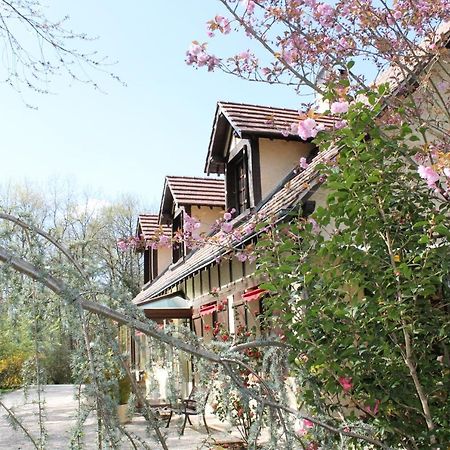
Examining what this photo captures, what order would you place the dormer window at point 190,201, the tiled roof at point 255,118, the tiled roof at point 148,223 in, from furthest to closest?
the tiled roof at point 148,223 < the dormer window at point 190,201 < the tiled roof at point 255,118

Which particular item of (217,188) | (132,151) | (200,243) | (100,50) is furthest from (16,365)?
(100,50)

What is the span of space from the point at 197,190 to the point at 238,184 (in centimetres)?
397

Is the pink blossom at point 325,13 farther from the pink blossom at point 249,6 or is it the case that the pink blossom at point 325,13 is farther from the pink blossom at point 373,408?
the pink blossom at point 373,408

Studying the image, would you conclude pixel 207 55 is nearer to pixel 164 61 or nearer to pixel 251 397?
pixel 164 61

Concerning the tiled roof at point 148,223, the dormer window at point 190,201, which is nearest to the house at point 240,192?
the dormer window at point 190,201

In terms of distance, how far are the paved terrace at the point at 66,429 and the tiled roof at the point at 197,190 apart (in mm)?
5432

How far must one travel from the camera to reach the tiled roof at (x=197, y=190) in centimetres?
1431

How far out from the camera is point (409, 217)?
3.68 metres

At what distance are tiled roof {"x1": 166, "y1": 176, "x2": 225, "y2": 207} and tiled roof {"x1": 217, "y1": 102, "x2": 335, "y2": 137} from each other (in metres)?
3.69

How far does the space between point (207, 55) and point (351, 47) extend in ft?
4.85

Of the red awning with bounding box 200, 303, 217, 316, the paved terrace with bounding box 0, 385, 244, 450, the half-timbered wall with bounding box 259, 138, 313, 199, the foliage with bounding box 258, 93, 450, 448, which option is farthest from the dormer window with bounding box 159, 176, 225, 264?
the foliage with bounding box 258, 93, 450, 448

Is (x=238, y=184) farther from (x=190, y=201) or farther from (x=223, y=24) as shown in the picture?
(x=223, y=24)

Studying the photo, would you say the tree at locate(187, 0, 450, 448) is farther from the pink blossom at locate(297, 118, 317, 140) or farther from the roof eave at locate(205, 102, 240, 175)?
the roof eave at locate(205, 102, 240, 175)

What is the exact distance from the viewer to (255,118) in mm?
10320
